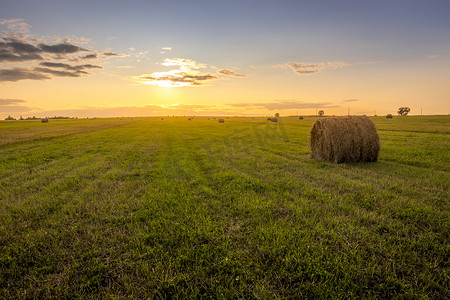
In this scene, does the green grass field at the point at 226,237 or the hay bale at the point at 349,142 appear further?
the hay bale at the point at 349,142

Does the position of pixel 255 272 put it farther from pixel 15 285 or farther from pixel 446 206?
pixel 446 206

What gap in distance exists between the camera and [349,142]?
12.1m

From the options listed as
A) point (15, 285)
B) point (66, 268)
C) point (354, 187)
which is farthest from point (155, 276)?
point (354, 187)

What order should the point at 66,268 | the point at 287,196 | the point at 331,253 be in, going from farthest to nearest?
the point at 287,196 → the point at 331,253 → the point at 66,268

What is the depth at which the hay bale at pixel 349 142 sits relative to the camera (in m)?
12.1

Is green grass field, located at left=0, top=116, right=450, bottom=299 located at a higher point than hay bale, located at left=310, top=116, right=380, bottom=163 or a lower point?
lower

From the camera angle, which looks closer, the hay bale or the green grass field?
the green grass field

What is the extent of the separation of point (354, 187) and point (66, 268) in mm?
8695

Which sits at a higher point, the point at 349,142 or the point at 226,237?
the point at 349,142

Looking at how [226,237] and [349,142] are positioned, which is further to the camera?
[349,142]

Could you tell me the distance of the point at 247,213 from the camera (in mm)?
5633

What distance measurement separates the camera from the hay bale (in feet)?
39.8

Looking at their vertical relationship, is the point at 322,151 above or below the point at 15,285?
above

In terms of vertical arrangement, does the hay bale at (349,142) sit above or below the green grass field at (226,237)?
above
